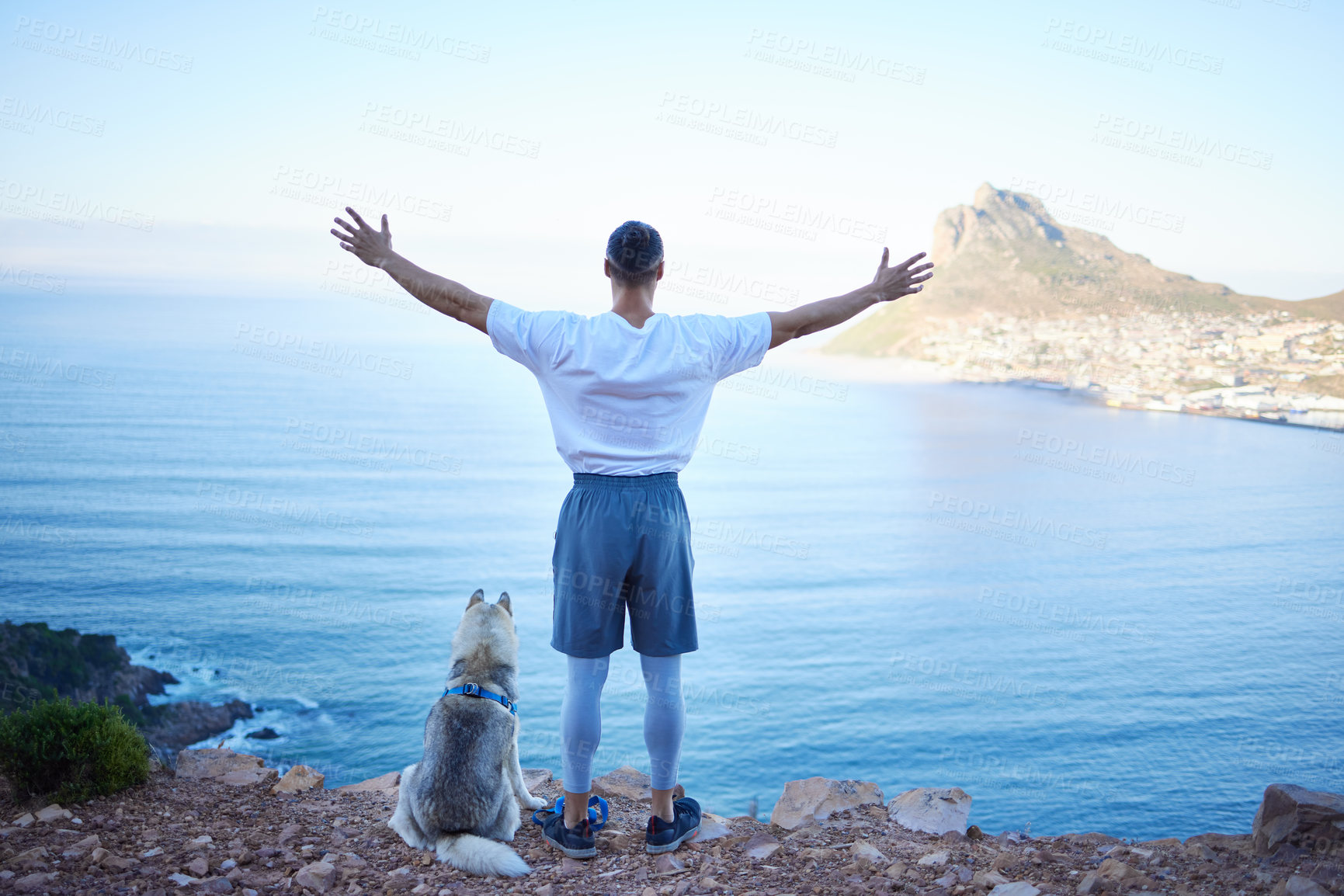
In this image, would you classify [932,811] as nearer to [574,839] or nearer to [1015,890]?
[1015,890]

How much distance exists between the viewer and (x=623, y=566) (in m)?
3.03

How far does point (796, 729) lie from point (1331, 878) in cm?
3544

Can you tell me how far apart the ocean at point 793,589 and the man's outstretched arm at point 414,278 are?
27.6 metres

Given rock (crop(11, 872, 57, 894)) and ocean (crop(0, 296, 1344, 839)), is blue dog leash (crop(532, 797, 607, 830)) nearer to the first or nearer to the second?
rock (crop(11, 872, 57, 894))

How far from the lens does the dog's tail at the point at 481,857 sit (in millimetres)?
3246

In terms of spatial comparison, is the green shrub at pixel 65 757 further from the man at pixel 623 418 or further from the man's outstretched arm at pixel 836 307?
the man's outstretched arm at pixel 836 307

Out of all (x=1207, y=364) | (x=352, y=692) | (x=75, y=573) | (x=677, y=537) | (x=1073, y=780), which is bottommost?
(x=1073, y=780)

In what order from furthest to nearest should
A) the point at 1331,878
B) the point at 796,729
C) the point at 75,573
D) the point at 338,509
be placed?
the point at 338,509
the point at 75,573
the point at 796,729
the point at 1331,878

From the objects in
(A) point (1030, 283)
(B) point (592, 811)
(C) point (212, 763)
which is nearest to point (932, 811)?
(B) point (592, 811)

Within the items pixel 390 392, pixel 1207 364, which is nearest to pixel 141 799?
pixel 1207 364

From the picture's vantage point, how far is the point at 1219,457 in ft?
298

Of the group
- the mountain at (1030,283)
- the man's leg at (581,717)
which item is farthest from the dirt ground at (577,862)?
the mountain at (1030,283)

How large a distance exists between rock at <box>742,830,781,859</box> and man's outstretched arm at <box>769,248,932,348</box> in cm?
226

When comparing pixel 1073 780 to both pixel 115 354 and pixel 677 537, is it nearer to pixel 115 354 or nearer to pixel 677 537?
pixel 677 537
